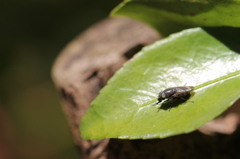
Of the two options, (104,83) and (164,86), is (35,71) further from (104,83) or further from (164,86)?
(164,86)

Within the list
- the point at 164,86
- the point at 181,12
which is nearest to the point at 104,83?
the point at 164,86

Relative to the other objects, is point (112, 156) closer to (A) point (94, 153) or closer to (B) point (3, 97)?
(A) point (94, 153)

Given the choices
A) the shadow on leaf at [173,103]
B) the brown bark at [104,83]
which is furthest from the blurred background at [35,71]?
the shadow on leaf at [173,103]

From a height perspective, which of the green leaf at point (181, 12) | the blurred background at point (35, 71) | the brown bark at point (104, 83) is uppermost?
the green leaf at point (181, 12)

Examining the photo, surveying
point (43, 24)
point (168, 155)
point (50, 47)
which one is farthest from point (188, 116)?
→ point (43, 24)

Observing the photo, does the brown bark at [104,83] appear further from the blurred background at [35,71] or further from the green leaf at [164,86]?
the blurred background at [35,71]

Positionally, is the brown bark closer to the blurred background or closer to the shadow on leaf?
the shadow on leaf
